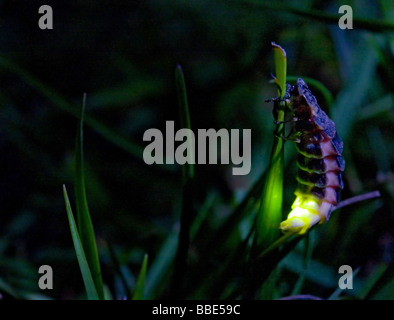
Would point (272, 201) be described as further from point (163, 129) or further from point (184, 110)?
point (163, 129)

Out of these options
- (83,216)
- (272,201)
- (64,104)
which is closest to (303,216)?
(272,201)

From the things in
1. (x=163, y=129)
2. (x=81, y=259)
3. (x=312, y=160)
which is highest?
(x=163, y=129)

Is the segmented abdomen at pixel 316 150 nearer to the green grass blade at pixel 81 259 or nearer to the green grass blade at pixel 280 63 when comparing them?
the green grass blade at pixel 280 63

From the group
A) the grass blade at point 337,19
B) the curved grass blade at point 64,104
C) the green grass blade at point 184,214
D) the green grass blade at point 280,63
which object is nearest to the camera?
the green grass blade at point 280,63

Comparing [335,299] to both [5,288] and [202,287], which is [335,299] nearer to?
[202,287]

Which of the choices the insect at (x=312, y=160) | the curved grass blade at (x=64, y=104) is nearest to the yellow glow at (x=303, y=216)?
the insect at (x=312, y=160)

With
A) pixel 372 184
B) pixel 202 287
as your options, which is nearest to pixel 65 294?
pixel 202 287
